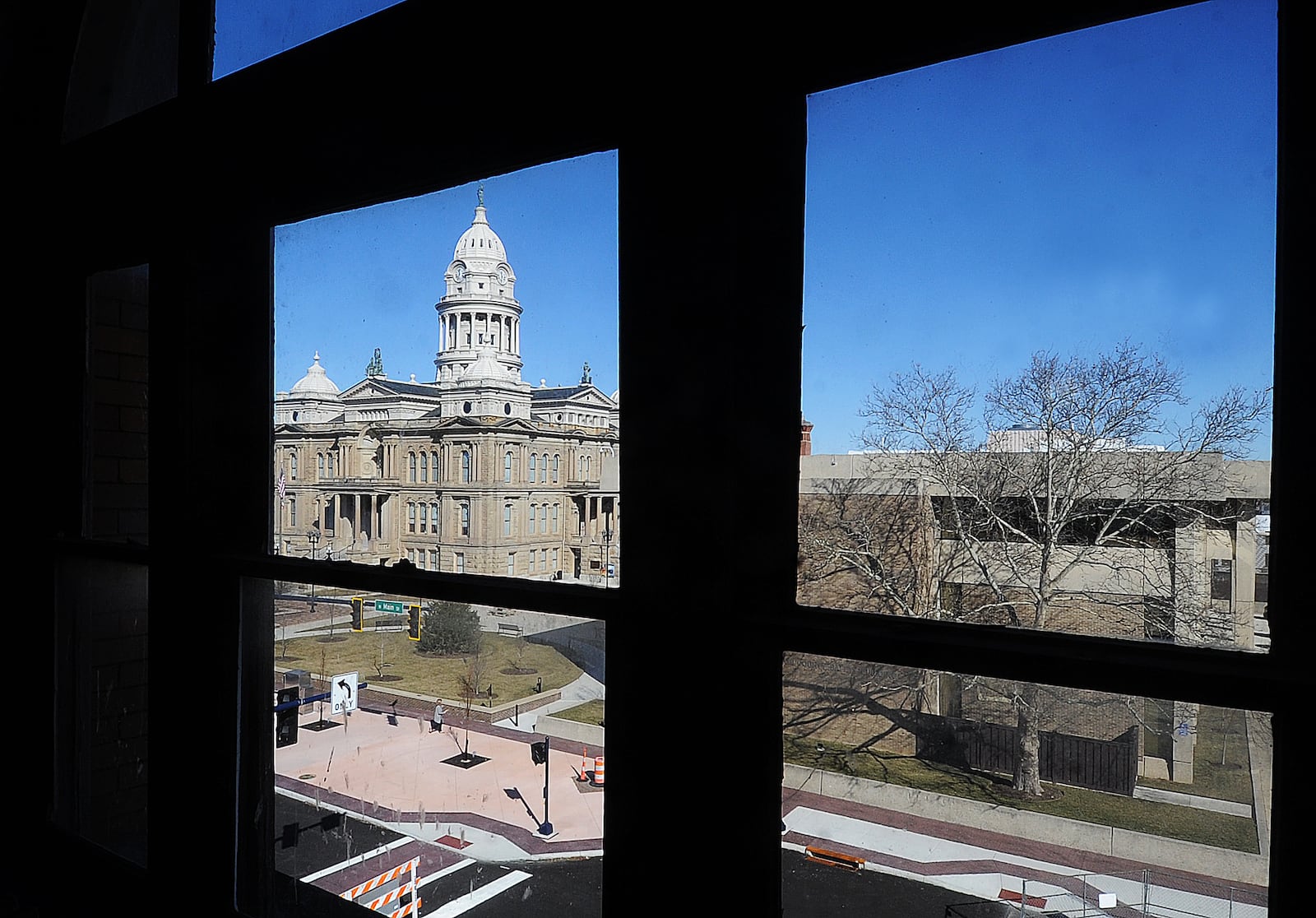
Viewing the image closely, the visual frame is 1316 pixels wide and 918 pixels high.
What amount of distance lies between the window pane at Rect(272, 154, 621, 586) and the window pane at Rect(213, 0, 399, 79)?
359 millimetres

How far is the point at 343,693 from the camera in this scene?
4.89 feet

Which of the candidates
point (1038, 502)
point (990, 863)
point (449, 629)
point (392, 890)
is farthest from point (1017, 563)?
point (392, 890)

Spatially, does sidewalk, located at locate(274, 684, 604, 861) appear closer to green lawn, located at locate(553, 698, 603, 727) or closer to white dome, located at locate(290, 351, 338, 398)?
green lawn, located at locate(553, 698, 603, 727)

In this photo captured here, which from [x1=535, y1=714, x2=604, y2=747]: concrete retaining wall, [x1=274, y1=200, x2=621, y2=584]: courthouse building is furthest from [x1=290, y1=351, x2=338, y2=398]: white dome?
[x1=535, y1=714, x2=604, y2=747]: concrete retaining wall

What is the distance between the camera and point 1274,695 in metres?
0.71

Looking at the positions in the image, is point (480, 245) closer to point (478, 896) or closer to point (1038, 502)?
point (1038, 502)

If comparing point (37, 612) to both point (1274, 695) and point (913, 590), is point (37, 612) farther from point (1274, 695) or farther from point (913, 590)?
point (1274, 695)

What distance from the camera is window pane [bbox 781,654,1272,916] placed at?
2.49 feet

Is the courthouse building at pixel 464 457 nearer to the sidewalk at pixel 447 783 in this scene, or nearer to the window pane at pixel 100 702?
the sidewalk at pixel 447 783

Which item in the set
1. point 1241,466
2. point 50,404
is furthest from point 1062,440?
point 50,404

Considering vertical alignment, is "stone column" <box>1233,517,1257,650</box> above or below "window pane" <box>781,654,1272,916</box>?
above

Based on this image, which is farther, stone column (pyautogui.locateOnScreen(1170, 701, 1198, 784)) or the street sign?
the street sign

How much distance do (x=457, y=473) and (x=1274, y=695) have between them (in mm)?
1088

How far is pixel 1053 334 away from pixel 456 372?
87cm
